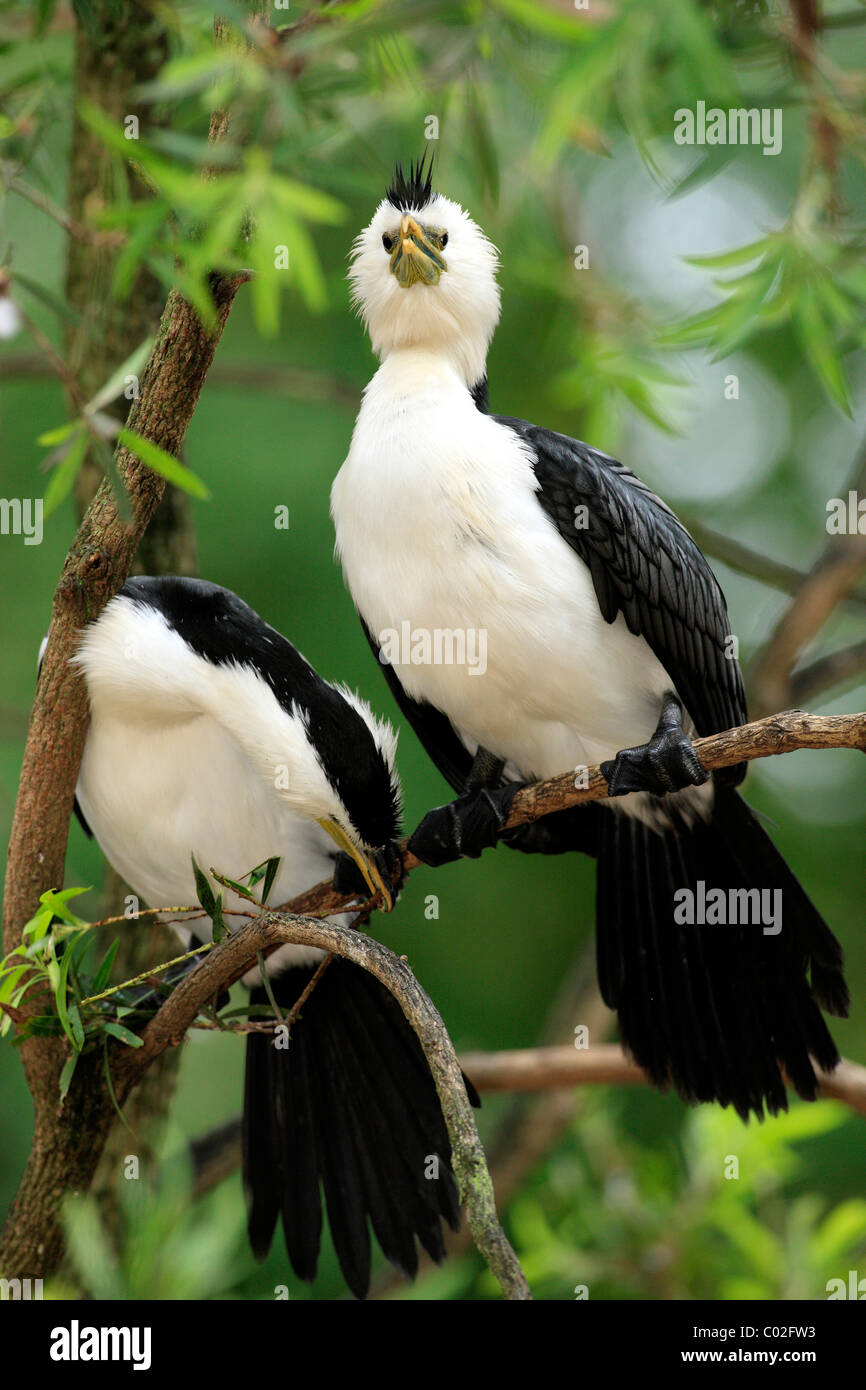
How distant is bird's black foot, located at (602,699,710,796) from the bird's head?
71cm

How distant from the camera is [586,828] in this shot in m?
2.45

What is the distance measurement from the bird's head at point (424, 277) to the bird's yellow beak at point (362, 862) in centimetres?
82

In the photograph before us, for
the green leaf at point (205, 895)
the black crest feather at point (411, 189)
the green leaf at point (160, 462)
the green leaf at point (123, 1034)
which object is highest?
the black crest feather at point (411, 189)

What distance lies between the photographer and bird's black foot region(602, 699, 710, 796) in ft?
6.48

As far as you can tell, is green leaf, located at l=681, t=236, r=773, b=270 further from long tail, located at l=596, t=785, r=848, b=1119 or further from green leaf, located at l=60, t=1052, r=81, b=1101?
green leaf, located at l=60, t=1052, r=81, b=1101

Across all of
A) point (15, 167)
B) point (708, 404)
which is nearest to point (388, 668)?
point (15, 167)

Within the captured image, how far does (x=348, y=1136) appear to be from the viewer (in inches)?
88.0

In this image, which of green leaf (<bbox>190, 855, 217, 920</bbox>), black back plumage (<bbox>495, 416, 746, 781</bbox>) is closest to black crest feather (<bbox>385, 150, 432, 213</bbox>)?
black back plumage (<bbox>495, 416, 746, 781</bbox>)

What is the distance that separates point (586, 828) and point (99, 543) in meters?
1.03

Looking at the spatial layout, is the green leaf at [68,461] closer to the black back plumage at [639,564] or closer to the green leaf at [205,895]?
the green leaf at [205,895]

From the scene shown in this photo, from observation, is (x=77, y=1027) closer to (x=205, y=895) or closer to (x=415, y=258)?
(x=205, y=895)

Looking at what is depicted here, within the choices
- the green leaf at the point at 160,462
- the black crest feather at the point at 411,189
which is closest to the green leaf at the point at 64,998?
the green leaf at the point at 160,462

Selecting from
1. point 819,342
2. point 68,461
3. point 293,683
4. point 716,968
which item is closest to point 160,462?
point 68,461

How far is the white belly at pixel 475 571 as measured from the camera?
2.05 meters
